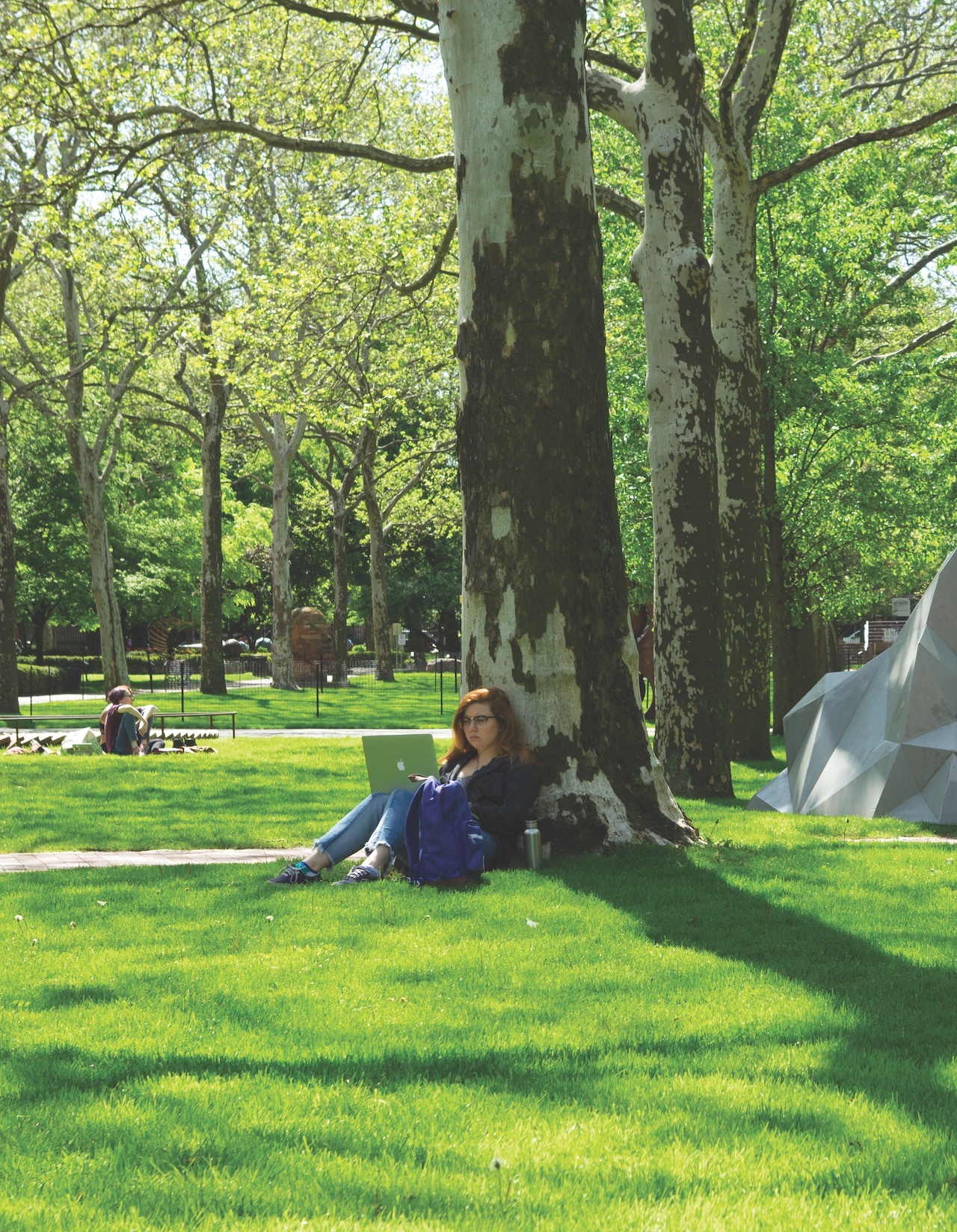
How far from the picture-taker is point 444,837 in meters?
7.27

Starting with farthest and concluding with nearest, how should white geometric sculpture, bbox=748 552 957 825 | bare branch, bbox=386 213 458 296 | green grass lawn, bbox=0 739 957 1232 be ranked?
bare branch, bbox=386 213 458 296
white geometric sculpture, bbox=748 552 957 825
green grass lawn, bbox=0 739 957 1232

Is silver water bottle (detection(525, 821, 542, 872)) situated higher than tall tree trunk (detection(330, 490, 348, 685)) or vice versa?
tall tree trunk (detection(330, 490, 348, 685))

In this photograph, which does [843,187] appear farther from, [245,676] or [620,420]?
[245,676]

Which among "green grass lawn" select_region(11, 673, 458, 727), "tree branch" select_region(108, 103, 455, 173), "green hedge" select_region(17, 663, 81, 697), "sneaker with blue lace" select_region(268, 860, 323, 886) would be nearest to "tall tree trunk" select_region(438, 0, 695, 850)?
"sneaker with blue lace" select_region(268, 860, 323, 886)

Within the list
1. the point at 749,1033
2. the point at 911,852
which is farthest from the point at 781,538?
the point at 749,1033

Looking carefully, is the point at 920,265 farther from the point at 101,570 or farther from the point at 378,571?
the point at 378,571

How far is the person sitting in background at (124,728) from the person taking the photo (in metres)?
17.7

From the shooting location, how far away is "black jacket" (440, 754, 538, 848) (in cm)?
780

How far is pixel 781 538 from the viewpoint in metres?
23.2

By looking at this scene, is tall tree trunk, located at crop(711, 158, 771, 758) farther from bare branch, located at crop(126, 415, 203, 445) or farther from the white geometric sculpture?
A: bare branch, located at crop(126, 415, 203, 445)

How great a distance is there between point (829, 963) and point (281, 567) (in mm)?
33460

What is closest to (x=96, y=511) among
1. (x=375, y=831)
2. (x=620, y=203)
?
(x=620, y=203)

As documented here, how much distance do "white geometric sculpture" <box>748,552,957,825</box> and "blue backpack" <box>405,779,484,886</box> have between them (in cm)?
471

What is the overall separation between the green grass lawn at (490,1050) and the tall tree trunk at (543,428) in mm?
798
